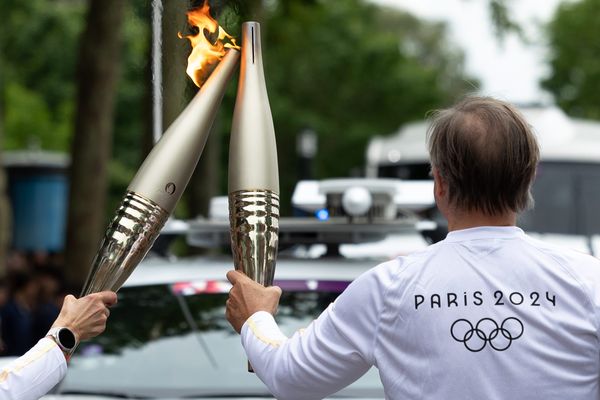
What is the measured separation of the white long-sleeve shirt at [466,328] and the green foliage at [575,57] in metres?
37.5

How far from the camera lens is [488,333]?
2838 millimetres

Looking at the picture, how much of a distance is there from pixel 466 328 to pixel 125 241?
3.25ft

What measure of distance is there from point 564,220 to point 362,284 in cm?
944

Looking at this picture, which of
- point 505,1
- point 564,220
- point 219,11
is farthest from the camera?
point 505,1

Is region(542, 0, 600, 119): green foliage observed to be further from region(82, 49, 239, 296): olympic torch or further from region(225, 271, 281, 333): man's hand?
region(225, 271, 281, 333): man's hand

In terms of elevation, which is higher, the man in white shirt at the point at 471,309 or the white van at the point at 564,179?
the man in white shirt at the point at 471,309

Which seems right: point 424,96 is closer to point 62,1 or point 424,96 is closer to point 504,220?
point 62,1

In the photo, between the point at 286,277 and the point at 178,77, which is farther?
the point at 286,277

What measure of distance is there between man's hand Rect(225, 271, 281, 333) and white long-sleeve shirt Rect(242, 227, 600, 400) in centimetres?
20

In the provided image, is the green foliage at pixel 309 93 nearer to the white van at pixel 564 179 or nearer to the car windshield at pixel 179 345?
the white van at pixel 564 179

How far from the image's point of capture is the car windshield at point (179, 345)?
4.90 meters

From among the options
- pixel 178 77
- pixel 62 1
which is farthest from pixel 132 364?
pixel 62 1

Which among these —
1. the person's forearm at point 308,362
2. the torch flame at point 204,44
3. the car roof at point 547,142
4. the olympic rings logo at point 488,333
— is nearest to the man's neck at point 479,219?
the olympic rings logo at point 488,333

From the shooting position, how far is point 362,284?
9.77ft
